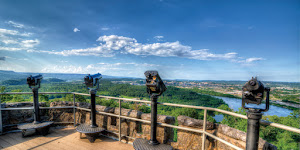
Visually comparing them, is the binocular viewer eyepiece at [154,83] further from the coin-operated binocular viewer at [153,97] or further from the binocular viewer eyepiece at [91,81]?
the binocular viewer eyepiece at [91,81]

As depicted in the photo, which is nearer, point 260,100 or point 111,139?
point 260,100

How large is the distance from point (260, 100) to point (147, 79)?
178cm

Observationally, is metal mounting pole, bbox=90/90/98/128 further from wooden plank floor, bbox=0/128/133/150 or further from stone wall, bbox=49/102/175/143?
wooden plank floor, bbox=0/128/133/150

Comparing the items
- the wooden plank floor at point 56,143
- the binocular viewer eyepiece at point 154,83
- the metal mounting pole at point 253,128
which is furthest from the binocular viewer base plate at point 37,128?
the metal mounting pole at point 253,128

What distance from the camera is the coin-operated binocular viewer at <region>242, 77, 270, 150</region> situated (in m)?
1.55

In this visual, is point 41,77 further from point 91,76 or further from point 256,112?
point 256,112

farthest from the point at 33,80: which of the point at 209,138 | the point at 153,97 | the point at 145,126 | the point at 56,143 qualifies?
the point at 209,138

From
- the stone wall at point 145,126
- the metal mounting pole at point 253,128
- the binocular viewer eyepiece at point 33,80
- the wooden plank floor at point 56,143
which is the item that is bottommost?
the wooden plank floor at point 56,143

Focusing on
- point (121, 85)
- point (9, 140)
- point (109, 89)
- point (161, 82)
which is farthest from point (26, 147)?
point (121, 85)

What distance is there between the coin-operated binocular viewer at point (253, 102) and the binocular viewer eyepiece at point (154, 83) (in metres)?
1.42

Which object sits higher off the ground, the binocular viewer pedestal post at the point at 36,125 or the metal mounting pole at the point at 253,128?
the metal mounting pole at the point at 253,128

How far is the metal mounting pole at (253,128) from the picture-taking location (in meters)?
1.60

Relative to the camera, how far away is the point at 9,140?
11.9 feet

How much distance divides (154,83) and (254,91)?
1.54 m
